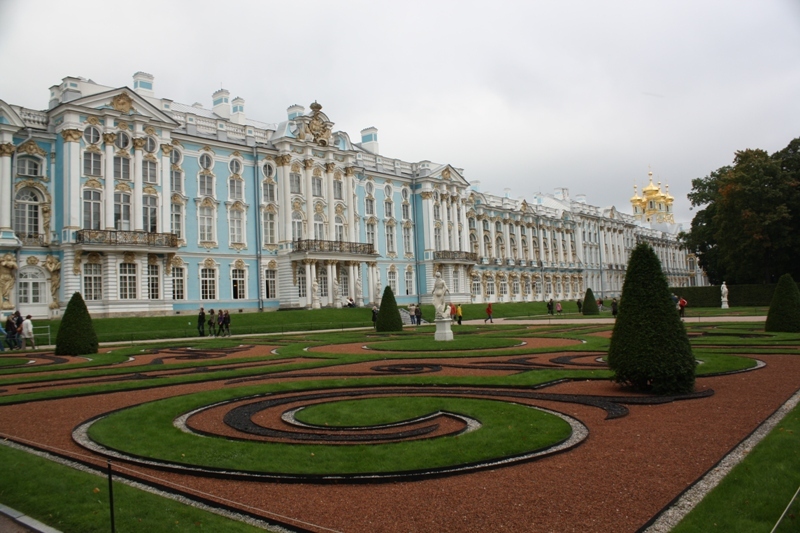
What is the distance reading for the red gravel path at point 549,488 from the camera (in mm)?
5883

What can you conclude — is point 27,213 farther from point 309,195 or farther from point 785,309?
point 785,309

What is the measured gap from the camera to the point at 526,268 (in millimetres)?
81875

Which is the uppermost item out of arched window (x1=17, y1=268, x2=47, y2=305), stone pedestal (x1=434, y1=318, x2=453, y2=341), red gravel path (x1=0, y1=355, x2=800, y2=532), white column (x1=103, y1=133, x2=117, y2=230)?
white column (x1=103, y1=133, x2=117, y2=230)

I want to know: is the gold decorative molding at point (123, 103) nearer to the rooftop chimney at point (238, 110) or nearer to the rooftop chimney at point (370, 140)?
the rooftop chimney at point (238, 110)

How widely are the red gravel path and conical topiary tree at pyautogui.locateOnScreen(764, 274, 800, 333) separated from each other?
1800 cm

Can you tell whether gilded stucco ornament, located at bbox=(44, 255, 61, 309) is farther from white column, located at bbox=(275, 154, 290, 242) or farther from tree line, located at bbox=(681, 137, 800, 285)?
tree line, located at bbox=(681, 137, 800, 285)

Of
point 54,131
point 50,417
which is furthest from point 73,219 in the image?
point 50,417

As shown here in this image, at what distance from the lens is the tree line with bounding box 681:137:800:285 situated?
170 ft

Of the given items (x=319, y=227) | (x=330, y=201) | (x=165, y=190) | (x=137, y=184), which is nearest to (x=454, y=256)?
(x=330, y=201)

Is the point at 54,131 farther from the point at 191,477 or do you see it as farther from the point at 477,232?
the point at 477,232

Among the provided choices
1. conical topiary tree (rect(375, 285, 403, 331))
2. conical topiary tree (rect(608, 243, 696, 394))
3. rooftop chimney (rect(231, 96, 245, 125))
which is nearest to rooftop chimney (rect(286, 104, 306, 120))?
rooftop chimney (rect(231, 96, 245, 125))

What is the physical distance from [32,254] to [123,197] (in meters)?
6.62

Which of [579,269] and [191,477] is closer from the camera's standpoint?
[191,477]

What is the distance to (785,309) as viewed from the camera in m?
25.4
